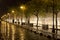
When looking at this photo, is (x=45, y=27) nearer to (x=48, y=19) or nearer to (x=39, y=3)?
(x=39, y=3)

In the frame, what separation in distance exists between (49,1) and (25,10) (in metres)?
18.9

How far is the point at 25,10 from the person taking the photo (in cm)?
5144

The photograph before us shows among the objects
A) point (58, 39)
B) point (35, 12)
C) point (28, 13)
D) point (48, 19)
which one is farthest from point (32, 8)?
point (58, 39)

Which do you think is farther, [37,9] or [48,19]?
[48,19]

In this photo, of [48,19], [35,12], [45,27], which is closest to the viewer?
[45,27]

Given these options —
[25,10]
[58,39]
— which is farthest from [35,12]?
[58,39]

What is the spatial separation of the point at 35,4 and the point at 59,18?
11.7 metres

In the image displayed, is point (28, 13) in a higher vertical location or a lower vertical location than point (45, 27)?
higher

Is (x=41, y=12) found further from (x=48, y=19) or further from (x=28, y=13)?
(x=48, y=19)

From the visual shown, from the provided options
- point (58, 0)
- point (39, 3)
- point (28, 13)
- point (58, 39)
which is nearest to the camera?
point (58, 39)

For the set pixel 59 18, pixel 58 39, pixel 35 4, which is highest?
pixel 35 4

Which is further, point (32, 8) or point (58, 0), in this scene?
point (32, 8)

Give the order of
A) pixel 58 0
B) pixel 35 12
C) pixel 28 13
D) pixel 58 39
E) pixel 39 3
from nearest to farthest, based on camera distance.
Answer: pixel 58 39 → pixel 58 0 → pixel 39 3 → pixel 35 12 → pixel 28 13

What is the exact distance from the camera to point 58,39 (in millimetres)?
18703
